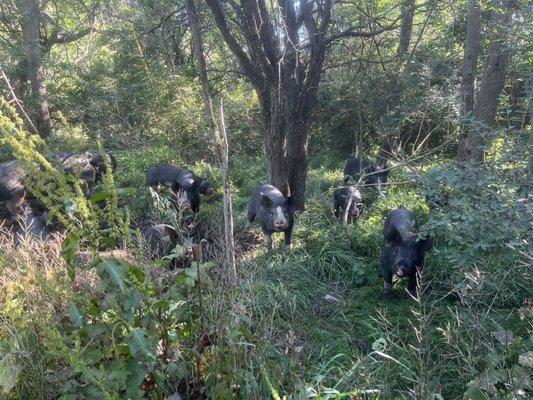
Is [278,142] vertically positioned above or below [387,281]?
above

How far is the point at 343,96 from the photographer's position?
11.2 metres

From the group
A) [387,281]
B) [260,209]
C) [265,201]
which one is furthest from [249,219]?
[387,281]

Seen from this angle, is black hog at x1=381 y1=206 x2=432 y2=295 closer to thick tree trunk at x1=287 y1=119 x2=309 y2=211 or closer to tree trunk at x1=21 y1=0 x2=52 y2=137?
thick tree trunk at x1=287 y1=119 x2=309 y2=211

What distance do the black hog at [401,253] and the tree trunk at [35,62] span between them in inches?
411

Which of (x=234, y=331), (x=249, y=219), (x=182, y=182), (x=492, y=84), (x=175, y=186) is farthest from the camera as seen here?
(x=175, y=186)

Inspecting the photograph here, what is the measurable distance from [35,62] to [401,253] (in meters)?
11.2

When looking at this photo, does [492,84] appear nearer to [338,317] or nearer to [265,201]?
[265,201]

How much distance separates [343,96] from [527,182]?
27.4 feet

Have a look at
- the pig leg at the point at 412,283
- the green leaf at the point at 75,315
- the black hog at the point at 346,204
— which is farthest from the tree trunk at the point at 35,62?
the green leaf at the point at 75,315

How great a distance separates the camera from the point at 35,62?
12.5 metres

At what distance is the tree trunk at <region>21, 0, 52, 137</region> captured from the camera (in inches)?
489

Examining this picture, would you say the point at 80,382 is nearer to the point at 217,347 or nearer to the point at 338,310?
the point at 217,347

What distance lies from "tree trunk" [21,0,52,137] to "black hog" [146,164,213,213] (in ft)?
17.6

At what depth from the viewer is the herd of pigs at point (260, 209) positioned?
16.4 feet
